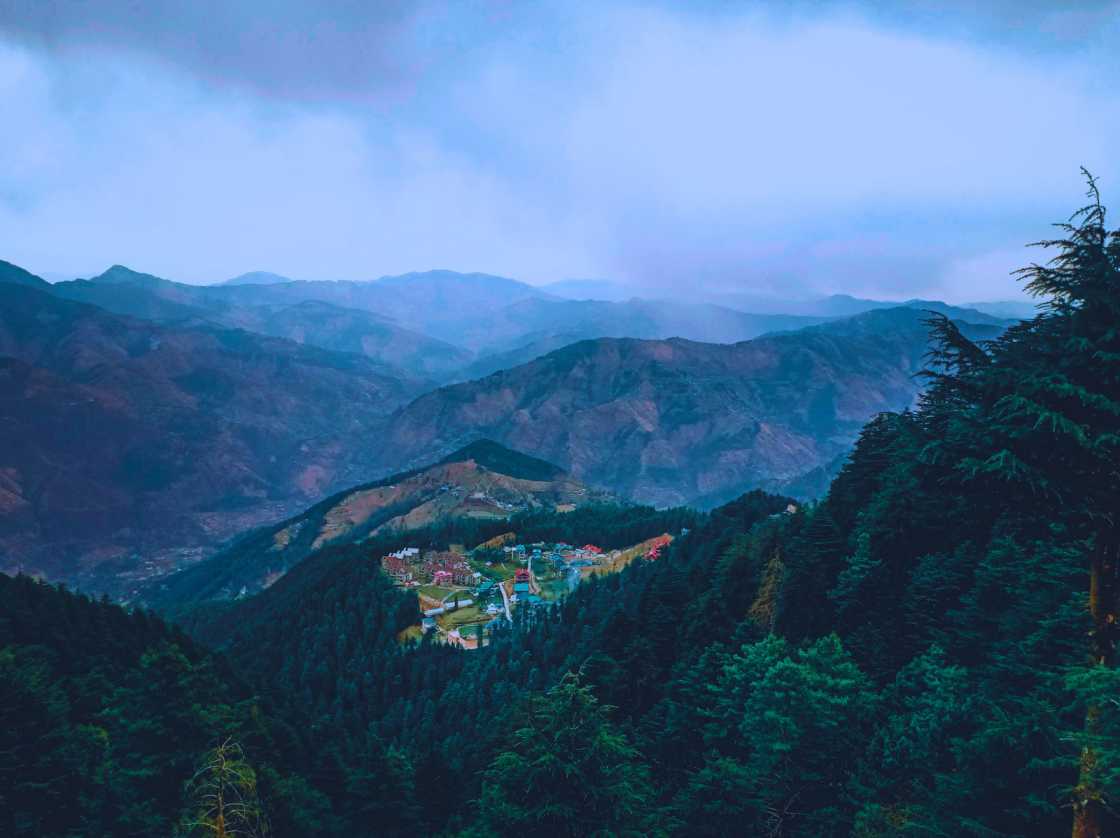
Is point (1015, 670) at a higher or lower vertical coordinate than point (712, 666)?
higher

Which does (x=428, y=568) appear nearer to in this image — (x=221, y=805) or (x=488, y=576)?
(x=488, y=576)

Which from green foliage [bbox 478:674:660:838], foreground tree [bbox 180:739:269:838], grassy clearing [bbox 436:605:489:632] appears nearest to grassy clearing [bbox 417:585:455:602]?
grassy clearing [bbox 436:605:489:632]

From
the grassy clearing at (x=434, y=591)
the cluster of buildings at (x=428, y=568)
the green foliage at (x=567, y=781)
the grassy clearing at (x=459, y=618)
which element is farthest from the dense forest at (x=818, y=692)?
the cluster of buildings at (x=428, y=568)

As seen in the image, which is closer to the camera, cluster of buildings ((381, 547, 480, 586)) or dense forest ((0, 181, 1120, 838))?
dense forest ((0, 181, 1120, 838))

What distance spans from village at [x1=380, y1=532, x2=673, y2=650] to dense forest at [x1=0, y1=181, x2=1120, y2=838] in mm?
47813

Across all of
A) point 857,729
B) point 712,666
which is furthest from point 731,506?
point 857,729

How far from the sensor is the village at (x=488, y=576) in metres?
105

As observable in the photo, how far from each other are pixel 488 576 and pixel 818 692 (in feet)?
380

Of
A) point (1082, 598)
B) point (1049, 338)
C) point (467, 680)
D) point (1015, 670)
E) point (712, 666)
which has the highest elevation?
point (1049, 338)

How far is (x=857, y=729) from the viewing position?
72.4 feet

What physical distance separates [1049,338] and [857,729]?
14531mm

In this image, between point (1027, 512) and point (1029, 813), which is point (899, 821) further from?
point (1027, 512)

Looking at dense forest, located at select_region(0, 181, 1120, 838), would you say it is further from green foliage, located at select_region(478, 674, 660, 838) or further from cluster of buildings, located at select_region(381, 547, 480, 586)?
cluster of buildings, located at select_region(381, 547, 480, 586)

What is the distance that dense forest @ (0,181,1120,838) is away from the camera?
12773 millimetres
